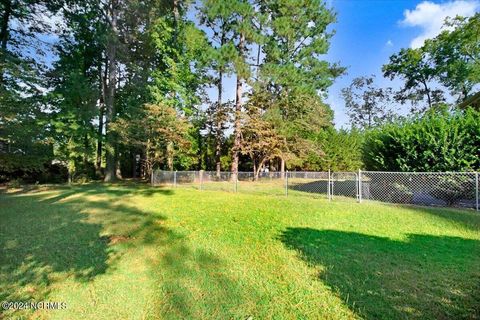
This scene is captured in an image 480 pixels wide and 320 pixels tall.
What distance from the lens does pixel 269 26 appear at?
19359 millimetres

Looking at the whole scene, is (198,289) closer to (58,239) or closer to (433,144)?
(58,239)

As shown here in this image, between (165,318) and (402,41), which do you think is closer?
(165,318)

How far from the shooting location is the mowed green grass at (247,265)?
270cm

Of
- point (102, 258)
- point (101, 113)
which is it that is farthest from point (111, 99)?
point (102, 258)

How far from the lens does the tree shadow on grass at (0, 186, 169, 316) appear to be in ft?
11.2

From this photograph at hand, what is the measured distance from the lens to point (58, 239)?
489 centimetres

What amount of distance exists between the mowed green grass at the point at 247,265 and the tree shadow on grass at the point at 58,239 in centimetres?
2

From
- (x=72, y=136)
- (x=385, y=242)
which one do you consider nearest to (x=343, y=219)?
(x=385, y=242)

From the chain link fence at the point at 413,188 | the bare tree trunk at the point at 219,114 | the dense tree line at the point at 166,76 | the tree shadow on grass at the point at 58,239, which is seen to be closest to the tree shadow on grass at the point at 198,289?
the tree shadow on grass at the point at 58,239

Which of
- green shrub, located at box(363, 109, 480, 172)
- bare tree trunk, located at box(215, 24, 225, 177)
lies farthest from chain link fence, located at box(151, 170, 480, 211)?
bare tree trunk, located at box(215, 24, 225, 177)

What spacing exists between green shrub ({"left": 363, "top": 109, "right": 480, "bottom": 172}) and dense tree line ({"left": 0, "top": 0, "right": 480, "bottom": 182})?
5639mm

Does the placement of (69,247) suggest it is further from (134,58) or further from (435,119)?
(134,58)

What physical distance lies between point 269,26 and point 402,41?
14.7 meters

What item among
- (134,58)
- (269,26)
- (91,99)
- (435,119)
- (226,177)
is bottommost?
(226,177)
